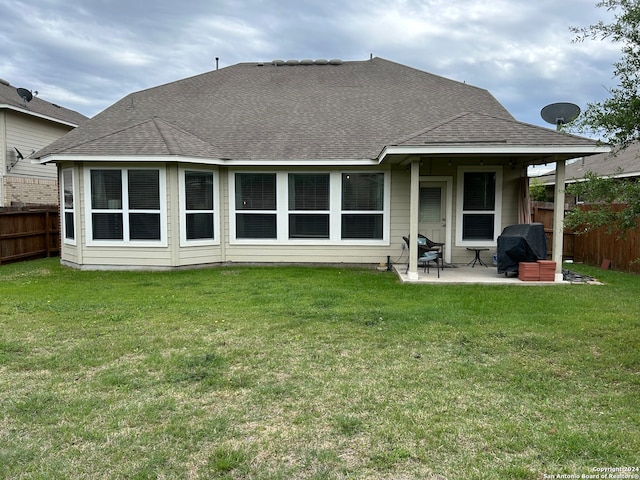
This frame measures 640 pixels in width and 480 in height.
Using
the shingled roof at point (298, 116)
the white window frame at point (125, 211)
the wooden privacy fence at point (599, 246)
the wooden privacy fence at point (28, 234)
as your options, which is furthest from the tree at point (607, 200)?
the wooden privacy fence at point (28, 234)

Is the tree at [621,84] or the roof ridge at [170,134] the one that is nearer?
the tree at [621,84]

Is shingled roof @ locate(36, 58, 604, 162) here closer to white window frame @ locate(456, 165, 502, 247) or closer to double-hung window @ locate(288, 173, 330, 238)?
double-hung window @ locate(288, 173, 330, 238)

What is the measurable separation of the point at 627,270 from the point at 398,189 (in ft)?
17.9

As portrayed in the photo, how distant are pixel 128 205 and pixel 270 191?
3237 millimetres

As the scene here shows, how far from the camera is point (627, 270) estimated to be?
10.1 m

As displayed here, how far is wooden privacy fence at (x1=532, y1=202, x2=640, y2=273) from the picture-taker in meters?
9.90

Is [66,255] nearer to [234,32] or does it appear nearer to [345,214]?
[345,214]

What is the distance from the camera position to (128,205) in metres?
10.0

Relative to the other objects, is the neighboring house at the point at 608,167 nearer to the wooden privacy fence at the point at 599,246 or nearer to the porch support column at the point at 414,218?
the wooden privacy fence at the point at 599,246

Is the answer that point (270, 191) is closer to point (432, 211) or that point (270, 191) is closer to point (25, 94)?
point (432, 211)

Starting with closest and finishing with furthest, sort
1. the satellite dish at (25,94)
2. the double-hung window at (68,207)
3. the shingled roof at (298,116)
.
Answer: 1. the shingled roof at (298,116)
2. the double-hung window at (68,207)
3. the satellite dish at (25,94)

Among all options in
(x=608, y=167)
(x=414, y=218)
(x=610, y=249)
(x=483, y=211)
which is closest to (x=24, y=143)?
(x=414, y=218)

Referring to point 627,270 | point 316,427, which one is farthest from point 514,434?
point 627,270

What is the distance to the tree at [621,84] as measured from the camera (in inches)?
149
